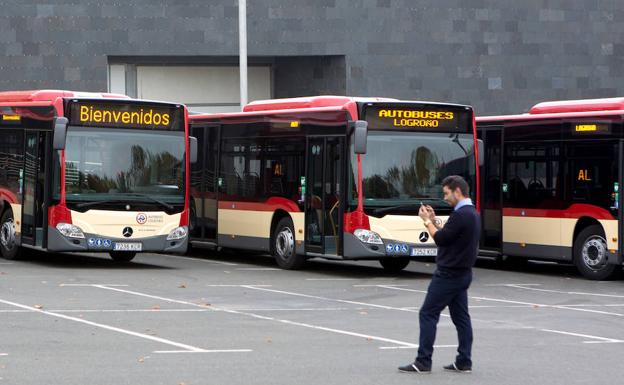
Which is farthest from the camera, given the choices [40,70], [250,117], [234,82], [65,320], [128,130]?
[234,82]

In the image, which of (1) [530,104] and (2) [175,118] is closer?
(2) [175,118]

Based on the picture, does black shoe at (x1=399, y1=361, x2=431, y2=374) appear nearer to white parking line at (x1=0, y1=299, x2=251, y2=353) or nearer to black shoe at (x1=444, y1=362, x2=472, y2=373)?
black shoe at (x1=444, y1=362, x2=472, y2=373)

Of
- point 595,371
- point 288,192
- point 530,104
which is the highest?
point 530,104

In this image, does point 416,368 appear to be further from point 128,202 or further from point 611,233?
point 128,202

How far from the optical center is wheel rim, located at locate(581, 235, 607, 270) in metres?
22.8

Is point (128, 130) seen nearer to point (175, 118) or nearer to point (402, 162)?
point (175, 118)

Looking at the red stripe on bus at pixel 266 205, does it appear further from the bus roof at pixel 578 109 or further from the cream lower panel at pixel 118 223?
the bus roof at pixel 578 109

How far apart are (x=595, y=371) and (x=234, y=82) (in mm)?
34431

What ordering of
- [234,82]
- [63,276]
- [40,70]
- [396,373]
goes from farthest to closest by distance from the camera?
[234,82] < [40,70] < [63,276] < [396,373]

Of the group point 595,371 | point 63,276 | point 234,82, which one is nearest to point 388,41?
point 234,82

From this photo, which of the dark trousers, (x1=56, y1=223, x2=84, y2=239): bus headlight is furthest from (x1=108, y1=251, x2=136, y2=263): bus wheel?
the dark trousers

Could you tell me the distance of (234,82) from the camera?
149ft

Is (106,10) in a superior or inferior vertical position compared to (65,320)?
superior

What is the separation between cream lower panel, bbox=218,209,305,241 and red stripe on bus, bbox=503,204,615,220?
12.9 feet
